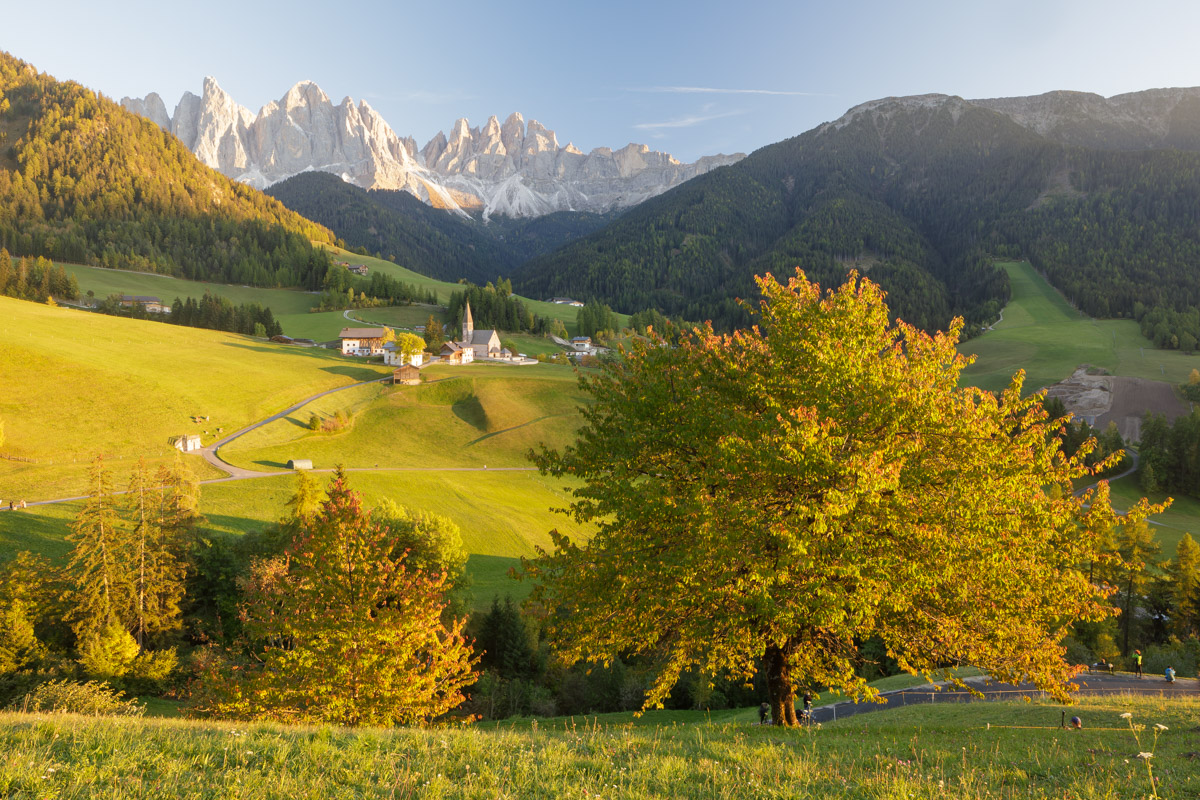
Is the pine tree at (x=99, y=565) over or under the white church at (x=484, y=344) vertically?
under

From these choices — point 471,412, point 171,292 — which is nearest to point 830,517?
Answer: point 471,412

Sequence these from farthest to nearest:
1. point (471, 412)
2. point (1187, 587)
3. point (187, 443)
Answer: point (471, 412), point (187, 443), point (1187, 587)

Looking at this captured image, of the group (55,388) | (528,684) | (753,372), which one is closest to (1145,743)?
(753,372)

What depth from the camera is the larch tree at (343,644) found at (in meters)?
20.4

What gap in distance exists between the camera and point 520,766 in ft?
28.7

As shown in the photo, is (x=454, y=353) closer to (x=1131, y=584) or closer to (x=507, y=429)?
(x=507, y=429)

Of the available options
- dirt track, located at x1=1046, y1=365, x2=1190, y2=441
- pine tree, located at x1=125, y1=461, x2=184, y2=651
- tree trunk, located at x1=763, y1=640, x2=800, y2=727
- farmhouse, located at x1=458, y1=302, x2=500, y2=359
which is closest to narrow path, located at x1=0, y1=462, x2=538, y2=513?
pine tree, located at x1=125, y1=461, x2=184, y2=651

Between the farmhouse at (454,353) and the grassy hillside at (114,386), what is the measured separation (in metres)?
17.2

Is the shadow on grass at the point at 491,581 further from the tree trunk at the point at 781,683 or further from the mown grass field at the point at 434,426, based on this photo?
the tree trunk at the point at 781,683

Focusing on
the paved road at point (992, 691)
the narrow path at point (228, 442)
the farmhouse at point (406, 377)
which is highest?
the farmhouse at point (406, 377)

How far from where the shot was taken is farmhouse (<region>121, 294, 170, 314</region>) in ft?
493

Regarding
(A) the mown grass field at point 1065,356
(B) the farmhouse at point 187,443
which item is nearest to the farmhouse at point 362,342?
(B) the farmhouse at point 187,443

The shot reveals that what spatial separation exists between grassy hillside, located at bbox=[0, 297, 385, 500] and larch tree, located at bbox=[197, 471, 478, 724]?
164 ft

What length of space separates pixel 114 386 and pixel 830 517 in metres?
97.7
